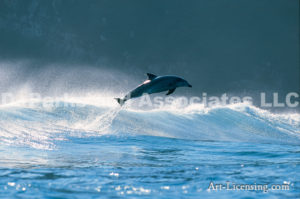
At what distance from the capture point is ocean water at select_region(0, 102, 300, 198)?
5.63m

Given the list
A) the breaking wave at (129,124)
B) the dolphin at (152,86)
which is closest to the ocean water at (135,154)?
the breaking wave at (129,124)

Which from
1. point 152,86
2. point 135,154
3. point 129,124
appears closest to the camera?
point 135,154

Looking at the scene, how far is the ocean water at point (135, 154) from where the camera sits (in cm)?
563

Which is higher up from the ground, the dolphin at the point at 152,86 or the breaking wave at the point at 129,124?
the dolphin at the point at 152,86

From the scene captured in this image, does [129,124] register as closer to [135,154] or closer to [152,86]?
[152,86]

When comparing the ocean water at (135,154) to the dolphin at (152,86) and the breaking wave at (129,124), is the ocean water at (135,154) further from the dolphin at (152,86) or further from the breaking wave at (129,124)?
the dolphin at (152,86)

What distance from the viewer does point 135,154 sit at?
8.97m

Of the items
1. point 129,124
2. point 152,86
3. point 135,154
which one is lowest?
point 135,154

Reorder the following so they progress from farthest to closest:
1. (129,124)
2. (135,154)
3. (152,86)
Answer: (129,124)
(152,86)
(135,154)

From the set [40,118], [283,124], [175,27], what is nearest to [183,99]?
[175,27]

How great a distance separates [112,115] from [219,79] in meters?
17.5

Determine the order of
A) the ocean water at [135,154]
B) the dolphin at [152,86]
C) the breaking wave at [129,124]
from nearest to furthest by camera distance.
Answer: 1. the ocean water at [135,154]
2. the dolphin at [152,86]
3. the breaking wave at [129,124]

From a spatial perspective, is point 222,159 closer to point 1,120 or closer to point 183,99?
point 1,120

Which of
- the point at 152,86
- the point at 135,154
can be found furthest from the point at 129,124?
the point at 135,154
